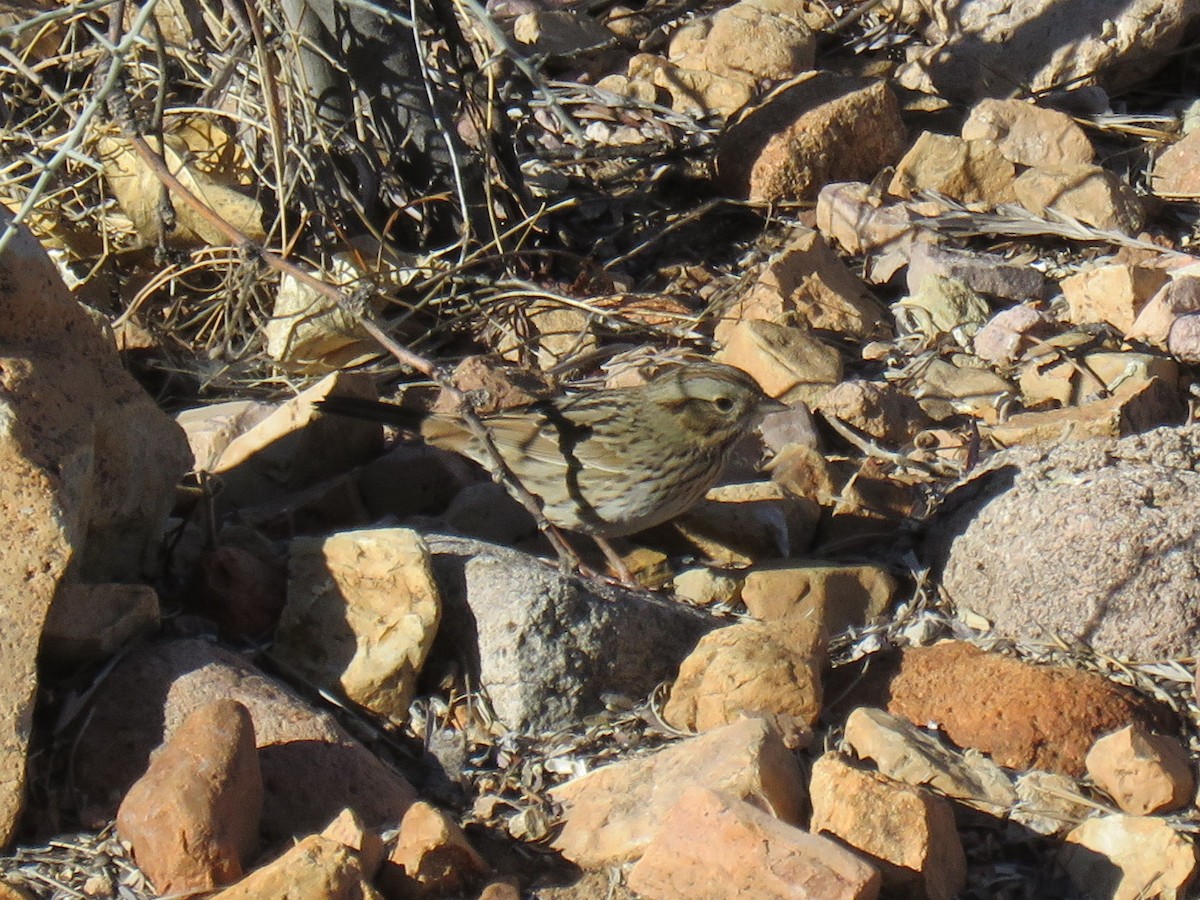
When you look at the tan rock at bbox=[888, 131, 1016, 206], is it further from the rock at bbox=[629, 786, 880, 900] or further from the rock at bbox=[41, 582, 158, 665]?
the rock at bbox=[629, 786, 880, 900]

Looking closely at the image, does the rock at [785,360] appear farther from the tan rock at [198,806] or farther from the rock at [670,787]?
the tan rock at [198,806]

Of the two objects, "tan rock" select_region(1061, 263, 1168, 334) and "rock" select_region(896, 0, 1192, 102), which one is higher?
"rock" select_region(896, 0, 1192, 102)

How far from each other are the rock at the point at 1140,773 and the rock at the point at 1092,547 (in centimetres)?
53

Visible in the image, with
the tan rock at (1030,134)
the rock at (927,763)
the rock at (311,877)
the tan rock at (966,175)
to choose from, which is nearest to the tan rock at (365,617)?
the rock at (311,877)

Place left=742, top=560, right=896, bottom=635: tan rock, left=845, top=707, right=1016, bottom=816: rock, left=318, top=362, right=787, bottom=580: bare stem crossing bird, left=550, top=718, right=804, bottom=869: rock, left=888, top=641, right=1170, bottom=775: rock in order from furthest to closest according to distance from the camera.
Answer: left=318, top=362, right=787, bottom=580: bare stem crossing bird < left=742, top=560, right=896, bottom=635: tan rock < left=888, top=641, right=1170, bottom=775: rock < left=845, top=707, right=1016, bottom=816: rock < left=550, top=718, right=804, bottom=869: rock

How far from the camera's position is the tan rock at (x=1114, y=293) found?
5691 mm

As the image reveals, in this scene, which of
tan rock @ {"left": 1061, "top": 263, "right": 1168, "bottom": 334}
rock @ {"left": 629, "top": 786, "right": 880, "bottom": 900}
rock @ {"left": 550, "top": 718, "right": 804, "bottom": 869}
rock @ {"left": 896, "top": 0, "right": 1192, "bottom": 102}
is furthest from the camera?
rock @ {"left": 896, "top": 0, "right": 1192, "bottom": 102}

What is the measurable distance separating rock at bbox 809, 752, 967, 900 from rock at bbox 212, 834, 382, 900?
896 millimetres

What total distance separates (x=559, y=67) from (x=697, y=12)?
2.36 feet

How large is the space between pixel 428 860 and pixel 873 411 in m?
2.51

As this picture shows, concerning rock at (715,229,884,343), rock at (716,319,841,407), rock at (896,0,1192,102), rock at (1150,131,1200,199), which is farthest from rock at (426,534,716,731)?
rock at (896,0,1192,102)

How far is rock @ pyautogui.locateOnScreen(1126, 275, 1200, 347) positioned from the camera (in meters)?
5.51

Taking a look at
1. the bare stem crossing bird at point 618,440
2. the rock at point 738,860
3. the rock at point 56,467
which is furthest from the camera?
the bare stem crossing bird at point 618,440

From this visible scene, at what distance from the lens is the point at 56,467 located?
3664 mm
